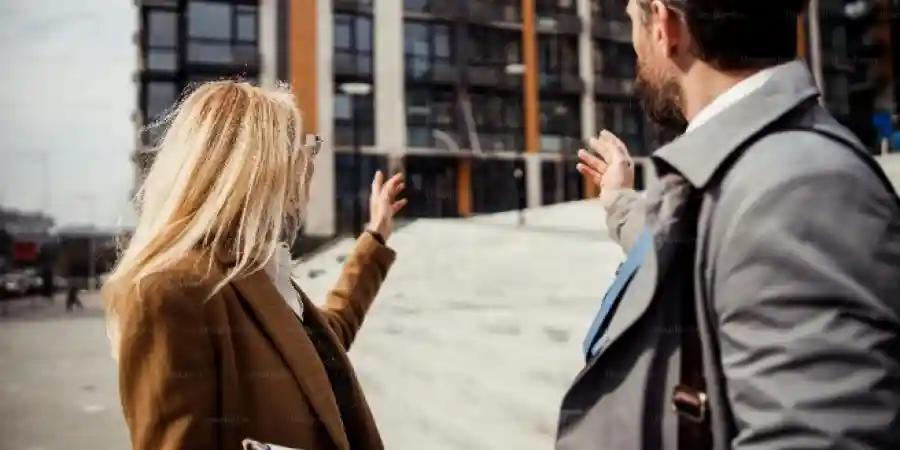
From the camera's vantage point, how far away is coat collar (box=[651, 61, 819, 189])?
2.27 feet

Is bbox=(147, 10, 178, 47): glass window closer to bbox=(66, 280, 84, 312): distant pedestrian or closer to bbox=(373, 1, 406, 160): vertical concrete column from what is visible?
bbox=(373, 1, 406, 160): vertical concrete column

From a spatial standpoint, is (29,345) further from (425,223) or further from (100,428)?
(425,223)

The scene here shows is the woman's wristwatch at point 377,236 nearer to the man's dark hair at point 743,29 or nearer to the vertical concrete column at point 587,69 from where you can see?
the vertical concrete column at point 587,69

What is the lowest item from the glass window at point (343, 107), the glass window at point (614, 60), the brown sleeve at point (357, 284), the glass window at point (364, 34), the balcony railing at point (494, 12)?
the brown sleeve at point (357, 284)

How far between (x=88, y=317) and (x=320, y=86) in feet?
2.46

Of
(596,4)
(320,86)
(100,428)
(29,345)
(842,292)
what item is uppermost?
(596,4)

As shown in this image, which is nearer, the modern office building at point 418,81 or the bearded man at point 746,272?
the bearded man at point 746,272

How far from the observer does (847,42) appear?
1525mm

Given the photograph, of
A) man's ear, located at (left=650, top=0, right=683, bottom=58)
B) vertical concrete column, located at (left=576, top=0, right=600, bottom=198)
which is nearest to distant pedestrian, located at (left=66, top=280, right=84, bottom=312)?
vertical concrete column, located at (left=576, top=0, right=600, bottom=198)

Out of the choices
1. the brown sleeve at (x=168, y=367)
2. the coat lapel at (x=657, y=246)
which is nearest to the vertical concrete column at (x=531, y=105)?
the brown sleeve at (x=168, y=367)

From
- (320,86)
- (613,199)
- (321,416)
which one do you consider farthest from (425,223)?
(321,416)

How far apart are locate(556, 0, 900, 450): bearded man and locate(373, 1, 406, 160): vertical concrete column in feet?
2.97

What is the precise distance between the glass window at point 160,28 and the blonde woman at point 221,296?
2.38 feet

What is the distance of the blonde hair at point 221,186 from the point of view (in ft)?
3.51
